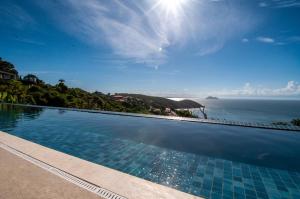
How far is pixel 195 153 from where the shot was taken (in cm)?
553

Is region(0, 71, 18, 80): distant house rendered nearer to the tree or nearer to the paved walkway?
the tree

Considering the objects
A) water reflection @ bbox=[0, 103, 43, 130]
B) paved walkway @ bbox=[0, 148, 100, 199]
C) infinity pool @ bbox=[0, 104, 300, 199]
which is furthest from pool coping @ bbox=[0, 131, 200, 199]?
water reflection @ bbox=[0, 103, 43, 130]

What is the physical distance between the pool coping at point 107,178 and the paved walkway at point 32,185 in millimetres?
280

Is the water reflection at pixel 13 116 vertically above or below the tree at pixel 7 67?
below

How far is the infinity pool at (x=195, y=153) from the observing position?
3.70 metres

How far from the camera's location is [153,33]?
36.6ft

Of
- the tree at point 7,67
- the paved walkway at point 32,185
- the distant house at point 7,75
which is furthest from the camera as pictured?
the tree at point 7,67

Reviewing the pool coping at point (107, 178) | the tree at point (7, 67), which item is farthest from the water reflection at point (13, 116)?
the tree at point (7, 67)

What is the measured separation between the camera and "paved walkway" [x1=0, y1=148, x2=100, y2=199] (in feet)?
8.50

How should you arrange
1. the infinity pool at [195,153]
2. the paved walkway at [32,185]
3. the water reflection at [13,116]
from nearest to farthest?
the paved walkway at [32,185], the infinity pool at [195,153], the water reflection at [13,116]

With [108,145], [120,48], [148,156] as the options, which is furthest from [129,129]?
[120,48]

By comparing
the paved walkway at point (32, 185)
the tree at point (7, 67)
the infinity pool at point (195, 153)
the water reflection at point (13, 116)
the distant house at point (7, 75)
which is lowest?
the infinity pool at point (195, 153)

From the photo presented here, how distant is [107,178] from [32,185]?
1.09 m

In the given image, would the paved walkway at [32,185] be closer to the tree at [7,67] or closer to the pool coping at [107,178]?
the pool coping at [107,178]
